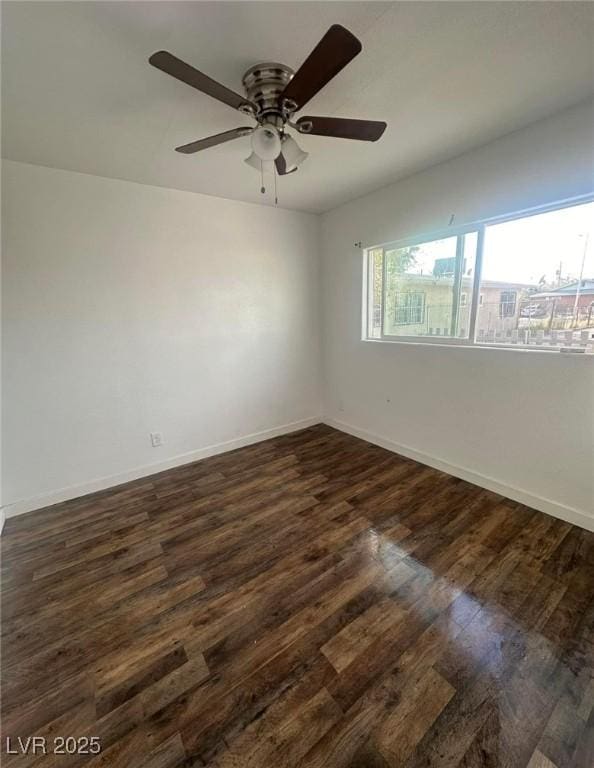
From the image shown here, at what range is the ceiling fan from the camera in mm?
1097

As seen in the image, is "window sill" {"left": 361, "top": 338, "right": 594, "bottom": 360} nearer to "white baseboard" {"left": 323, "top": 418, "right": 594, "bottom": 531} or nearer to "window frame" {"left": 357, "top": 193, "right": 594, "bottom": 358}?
"window frame" {"left": 357, "top": 193, "right": 594, "bottom": 358}

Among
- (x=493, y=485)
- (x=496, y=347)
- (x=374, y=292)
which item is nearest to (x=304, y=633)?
(x=493, y=485)

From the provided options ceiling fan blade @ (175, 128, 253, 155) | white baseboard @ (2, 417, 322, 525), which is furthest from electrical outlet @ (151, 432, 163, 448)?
ceiling fan blade @ (175, 128, 253, 155)

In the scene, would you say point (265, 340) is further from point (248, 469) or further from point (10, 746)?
point (10, 746)

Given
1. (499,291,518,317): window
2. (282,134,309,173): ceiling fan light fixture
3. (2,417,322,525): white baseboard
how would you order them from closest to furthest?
(282,134,309,173): ceiling fan light fixture, (499,291,518,317): window, (2,417,322,525): white baseboard

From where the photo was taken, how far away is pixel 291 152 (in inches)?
61.9

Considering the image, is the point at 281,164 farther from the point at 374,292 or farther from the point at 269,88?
the point at 374,292

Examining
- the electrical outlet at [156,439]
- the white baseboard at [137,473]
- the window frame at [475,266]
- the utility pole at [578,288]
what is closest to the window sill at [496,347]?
the window frame at [475,266]

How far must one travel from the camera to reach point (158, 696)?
116 cm

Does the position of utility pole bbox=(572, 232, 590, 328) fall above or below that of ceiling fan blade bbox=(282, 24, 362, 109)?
below

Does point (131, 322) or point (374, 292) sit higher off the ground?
point (374, 292)

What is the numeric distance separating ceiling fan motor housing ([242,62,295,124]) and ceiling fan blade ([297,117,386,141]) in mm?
109

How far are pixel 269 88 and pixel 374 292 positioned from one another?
213 cm

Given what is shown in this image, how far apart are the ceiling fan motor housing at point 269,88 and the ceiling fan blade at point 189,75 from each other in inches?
7.7
